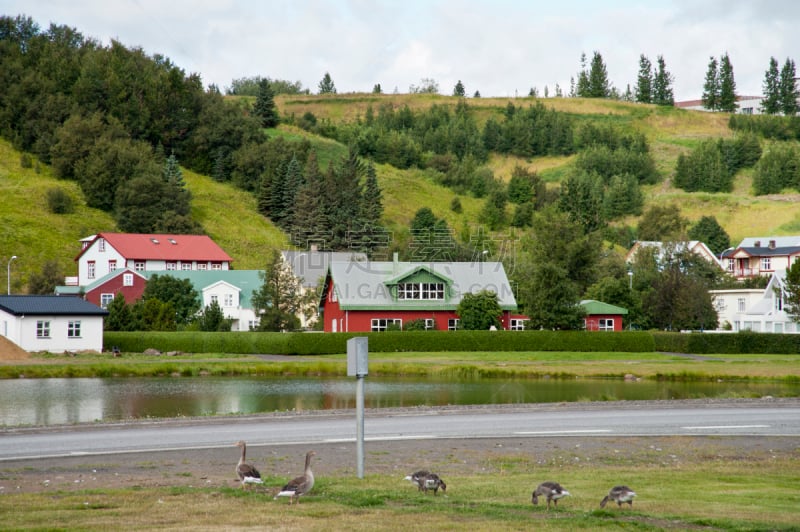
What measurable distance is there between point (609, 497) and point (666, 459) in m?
7.14

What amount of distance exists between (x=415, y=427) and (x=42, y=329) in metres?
41.9

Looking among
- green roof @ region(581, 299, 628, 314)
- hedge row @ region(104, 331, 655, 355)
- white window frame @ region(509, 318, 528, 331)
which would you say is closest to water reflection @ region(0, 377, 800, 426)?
hedge row @ region(104, 331, 655, 355)

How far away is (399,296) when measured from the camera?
246ft

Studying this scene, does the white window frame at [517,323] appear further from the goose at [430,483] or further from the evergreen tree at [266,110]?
the evergreen tree at [266,110]

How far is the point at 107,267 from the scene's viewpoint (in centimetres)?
9450

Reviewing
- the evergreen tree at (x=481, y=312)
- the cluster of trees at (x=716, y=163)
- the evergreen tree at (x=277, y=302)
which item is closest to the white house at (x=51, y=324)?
the evergreen tree at (x=277, y=302)

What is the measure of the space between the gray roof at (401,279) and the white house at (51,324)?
64.4 ft

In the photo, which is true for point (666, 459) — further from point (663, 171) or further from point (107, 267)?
point (663, 171)

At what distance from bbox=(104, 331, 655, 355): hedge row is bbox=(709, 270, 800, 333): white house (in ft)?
68.0

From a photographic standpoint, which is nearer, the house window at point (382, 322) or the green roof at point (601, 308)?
the house window at point (382, 322)

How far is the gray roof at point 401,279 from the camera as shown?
7394cm

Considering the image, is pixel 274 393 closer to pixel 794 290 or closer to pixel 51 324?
pixel 51 324

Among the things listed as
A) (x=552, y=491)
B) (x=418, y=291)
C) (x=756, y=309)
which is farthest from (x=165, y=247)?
(x=552, y=491)

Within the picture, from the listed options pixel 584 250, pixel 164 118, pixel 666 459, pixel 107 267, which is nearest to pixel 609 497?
pixel 666 459
